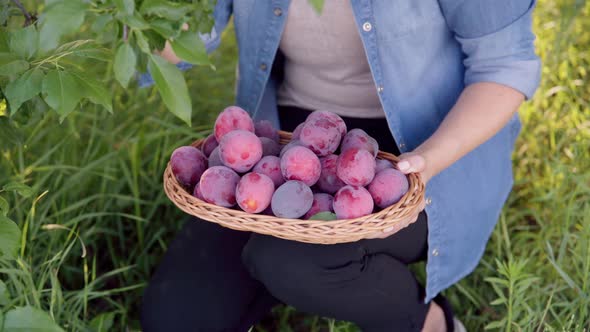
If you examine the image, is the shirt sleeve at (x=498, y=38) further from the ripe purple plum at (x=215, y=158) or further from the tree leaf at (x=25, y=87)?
the tree leaf at (x=25, y=87)

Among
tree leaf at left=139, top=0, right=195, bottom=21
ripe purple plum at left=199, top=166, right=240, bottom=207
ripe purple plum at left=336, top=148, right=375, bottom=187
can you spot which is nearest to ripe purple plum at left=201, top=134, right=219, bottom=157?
ripe purple plum at left=199, top=166, right=240, bottom=207

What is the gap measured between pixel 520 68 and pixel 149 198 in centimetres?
104

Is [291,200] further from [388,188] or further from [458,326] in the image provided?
[458,326]

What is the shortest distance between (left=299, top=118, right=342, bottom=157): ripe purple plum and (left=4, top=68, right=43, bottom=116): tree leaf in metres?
0.45

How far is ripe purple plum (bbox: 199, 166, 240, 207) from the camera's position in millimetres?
1087

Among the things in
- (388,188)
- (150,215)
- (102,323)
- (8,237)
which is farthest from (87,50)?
(150,215)

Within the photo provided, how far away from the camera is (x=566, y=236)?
159cm

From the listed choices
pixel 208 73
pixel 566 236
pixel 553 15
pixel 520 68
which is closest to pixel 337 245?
pixel 520 68

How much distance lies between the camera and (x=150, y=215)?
1744mm

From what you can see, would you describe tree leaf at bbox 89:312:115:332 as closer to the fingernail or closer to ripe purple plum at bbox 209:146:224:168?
ripe purple plum at bbox 209:146:224:168

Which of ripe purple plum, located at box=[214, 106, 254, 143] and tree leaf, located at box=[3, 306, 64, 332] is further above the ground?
ripe purple plum, located at box=[214, 106, 254, 143]

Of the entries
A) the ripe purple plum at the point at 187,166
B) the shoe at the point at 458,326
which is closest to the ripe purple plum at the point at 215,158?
the ripe purple plum at the point at 187,166

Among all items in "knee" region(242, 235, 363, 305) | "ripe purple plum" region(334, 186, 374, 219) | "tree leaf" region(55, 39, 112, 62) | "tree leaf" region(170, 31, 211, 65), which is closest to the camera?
"tree leaf" region(170, 31, 211, 65)

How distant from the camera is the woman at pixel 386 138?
1.30 meters
